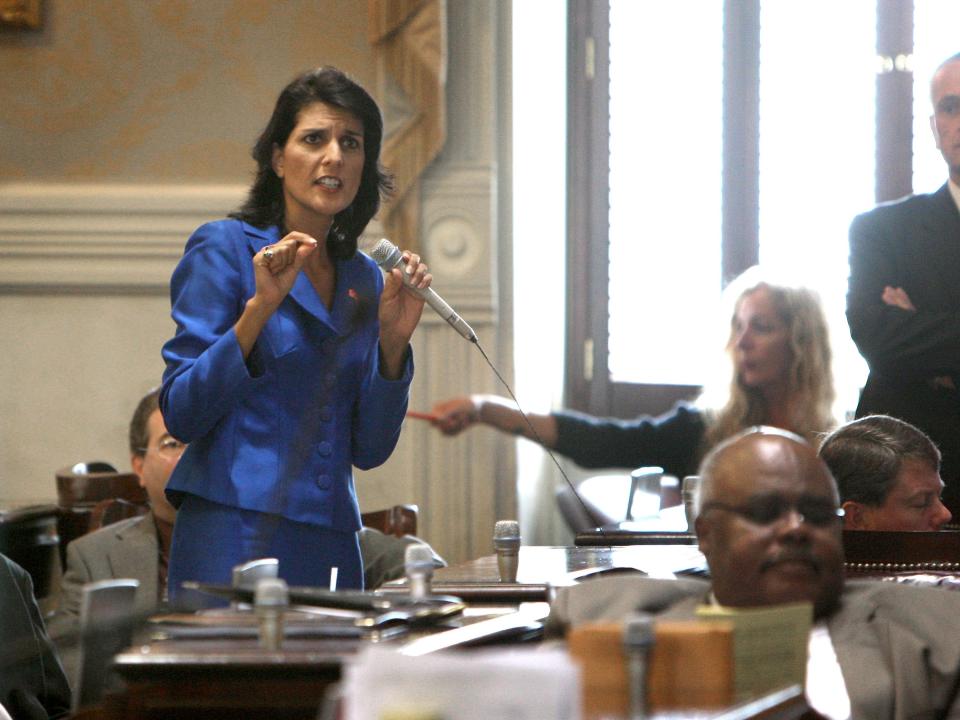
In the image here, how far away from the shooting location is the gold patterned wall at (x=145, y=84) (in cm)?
477

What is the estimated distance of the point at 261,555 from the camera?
2.25m

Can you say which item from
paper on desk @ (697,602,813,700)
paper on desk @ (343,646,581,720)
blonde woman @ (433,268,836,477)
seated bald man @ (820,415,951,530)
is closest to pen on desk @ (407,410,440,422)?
blonde woman @ (433,268,836,477)

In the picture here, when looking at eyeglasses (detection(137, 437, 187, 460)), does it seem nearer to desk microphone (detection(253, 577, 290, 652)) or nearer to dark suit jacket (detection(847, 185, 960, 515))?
dark suit jacket (detection(847, 185, 960, 515))

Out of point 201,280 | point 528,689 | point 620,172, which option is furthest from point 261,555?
point 620,172

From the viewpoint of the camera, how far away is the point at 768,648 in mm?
1249

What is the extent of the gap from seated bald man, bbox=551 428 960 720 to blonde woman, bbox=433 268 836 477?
2.06 meters

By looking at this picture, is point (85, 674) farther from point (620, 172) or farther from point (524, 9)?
point (620, 172)

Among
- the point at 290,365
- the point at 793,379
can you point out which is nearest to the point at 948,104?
the point at 793,379

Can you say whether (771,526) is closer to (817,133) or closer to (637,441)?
(637,441)

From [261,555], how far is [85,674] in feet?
2.69

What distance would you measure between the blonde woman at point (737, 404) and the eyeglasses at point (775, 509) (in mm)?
2063

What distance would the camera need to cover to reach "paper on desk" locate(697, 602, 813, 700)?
1204mm

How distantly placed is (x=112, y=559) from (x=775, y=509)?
179cm

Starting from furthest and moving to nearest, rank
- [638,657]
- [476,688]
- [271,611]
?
[271,611] → [638,657] → [476,688]
